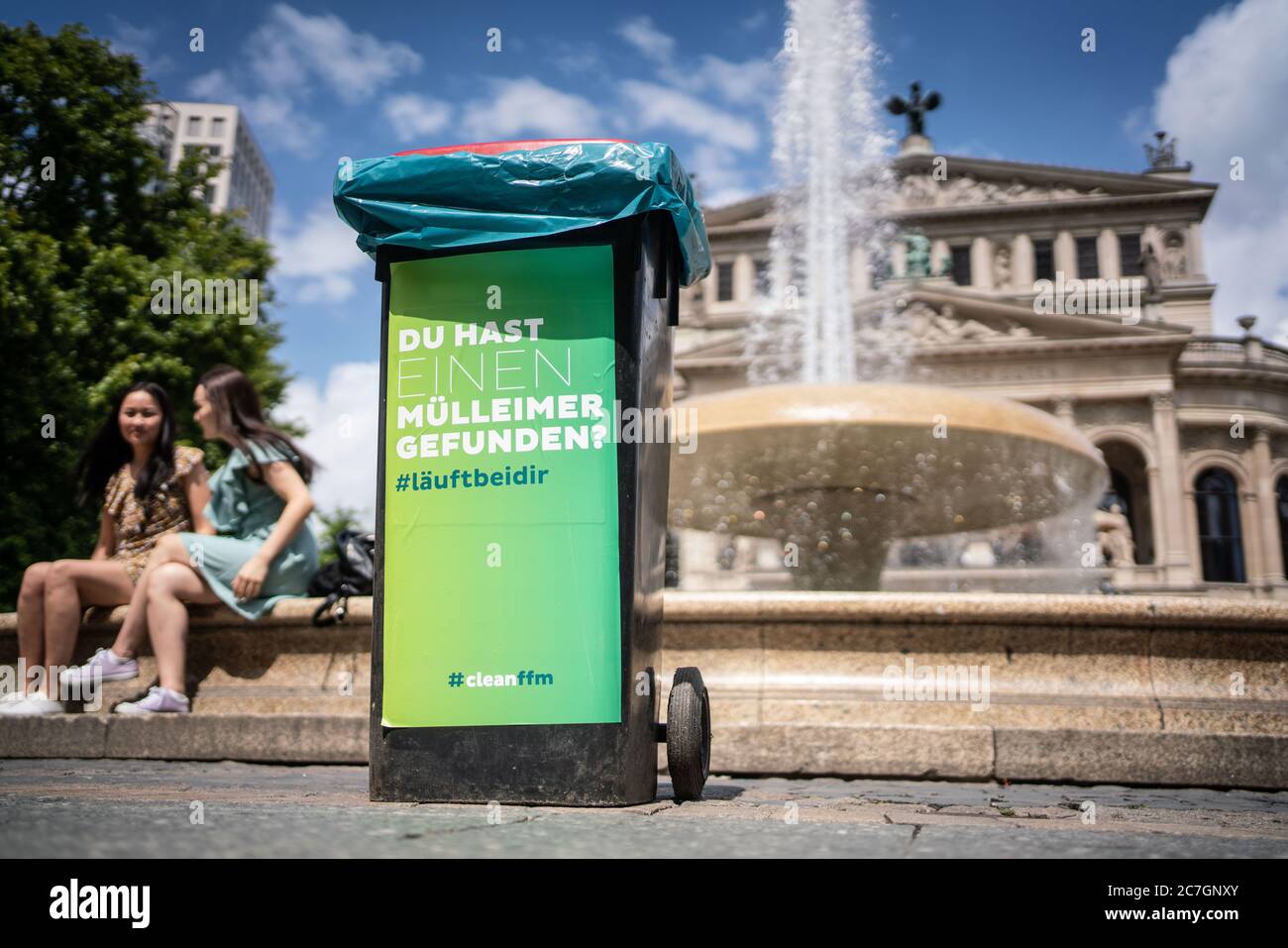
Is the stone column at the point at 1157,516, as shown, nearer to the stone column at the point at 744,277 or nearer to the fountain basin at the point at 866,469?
the stone column at the point at 744,277

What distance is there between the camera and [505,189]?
280cm

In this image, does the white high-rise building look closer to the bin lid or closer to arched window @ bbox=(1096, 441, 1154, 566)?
arched window @ bbox=(1096, 441, 1154, 566)

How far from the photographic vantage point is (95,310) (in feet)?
52.0

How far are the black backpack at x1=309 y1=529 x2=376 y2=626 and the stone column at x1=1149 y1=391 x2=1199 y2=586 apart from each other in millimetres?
38877

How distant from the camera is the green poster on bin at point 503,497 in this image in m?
2.69

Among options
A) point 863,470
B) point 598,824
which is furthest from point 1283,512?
point 598,824

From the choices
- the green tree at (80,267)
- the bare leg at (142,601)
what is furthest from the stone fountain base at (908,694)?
the green tree at (80,267)

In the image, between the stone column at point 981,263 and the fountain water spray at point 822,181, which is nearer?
the fountain water spray at point 822,181

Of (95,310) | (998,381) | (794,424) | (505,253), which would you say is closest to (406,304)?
(505,253)

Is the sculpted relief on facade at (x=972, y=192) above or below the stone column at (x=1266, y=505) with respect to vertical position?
above

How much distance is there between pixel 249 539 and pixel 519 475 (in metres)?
2.49

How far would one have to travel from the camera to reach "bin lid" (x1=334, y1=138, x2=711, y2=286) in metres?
2.78
